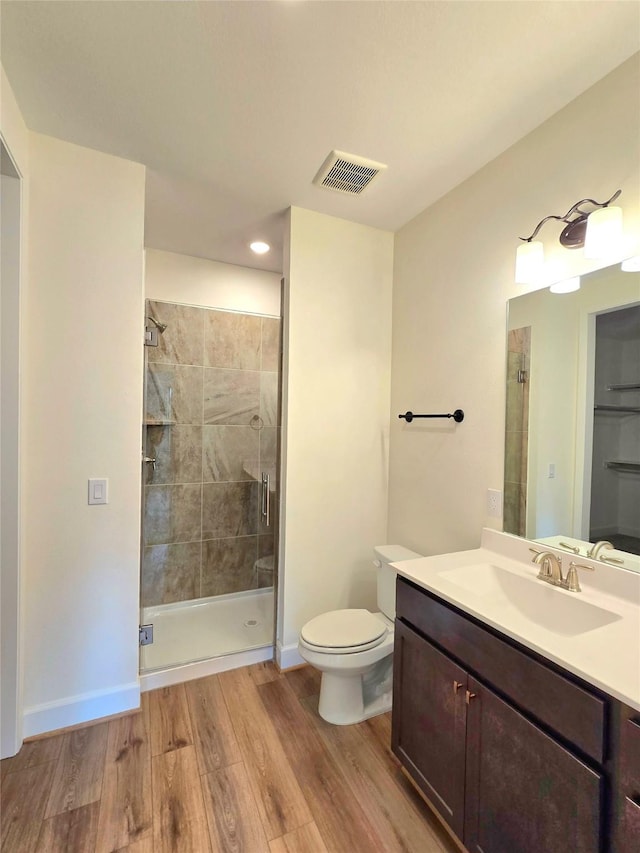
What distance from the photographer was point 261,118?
1535 mm

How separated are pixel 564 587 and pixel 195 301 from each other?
2.77m

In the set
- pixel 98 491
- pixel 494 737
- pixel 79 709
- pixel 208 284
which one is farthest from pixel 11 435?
pixel 494 737

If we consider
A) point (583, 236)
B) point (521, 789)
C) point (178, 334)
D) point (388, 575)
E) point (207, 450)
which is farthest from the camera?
point (207, 450)

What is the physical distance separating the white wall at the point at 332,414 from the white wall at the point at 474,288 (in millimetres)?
139

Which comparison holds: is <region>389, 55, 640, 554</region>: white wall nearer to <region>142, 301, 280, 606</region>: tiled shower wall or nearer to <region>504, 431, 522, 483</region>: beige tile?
<region>504, 431, 522, 483</region>: beige tile

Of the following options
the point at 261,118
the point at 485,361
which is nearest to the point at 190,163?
the point at 261,118

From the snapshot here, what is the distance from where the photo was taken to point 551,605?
1288 millimetres

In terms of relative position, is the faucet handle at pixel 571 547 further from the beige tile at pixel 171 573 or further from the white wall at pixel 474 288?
the beige tile at pixel 171 573

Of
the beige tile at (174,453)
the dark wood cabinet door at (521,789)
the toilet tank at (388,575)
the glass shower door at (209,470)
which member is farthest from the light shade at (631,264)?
the beige tile at (174,453)

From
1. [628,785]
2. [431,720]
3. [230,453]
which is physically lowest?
[431,720]

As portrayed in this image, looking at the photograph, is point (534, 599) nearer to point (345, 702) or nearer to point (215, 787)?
point (345, 702)

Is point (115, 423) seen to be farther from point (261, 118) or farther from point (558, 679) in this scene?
point (558, 679)

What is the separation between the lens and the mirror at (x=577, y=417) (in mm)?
1285

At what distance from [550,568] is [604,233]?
A: 1.15m
